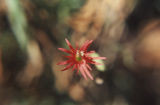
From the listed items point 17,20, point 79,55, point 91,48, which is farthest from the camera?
point 91,48

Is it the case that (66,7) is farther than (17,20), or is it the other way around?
(66,7)

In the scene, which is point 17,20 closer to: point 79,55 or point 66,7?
point 66,7

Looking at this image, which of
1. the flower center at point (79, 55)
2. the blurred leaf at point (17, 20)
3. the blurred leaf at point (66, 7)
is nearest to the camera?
the flower center at point (79, 55)

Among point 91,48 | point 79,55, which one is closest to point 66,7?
point 91,48

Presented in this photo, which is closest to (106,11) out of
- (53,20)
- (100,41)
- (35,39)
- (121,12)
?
(121,12)

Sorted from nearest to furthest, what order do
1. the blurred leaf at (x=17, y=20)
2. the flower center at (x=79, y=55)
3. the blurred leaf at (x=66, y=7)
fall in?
the flower center at (x=79, y=55) → the blurred leaf at (x=17, y=20) → the blurred leaf at (x=66, y=7)

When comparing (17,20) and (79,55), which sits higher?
(17,20)

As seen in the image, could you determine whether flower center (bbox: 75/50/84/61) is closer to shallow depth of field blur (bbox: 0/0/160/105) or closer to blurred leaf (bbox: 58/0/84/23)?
shallow depth of field blur (bbox: 0/0/160/105)

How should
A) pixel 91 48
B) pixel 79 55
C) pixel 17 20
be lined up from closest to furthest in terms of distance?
pixel 79 55
pixel 17 20
pixel 91 48

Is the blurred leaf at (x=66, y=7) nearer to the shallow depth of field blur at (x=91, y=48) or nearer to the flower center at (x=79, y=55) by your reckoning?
the shallow depth of field blur at (x=91, y=48)

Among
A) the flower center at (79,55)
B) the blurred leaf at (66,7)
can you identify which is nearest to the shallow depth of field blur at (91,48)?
the blurred leaf at (66,7)
